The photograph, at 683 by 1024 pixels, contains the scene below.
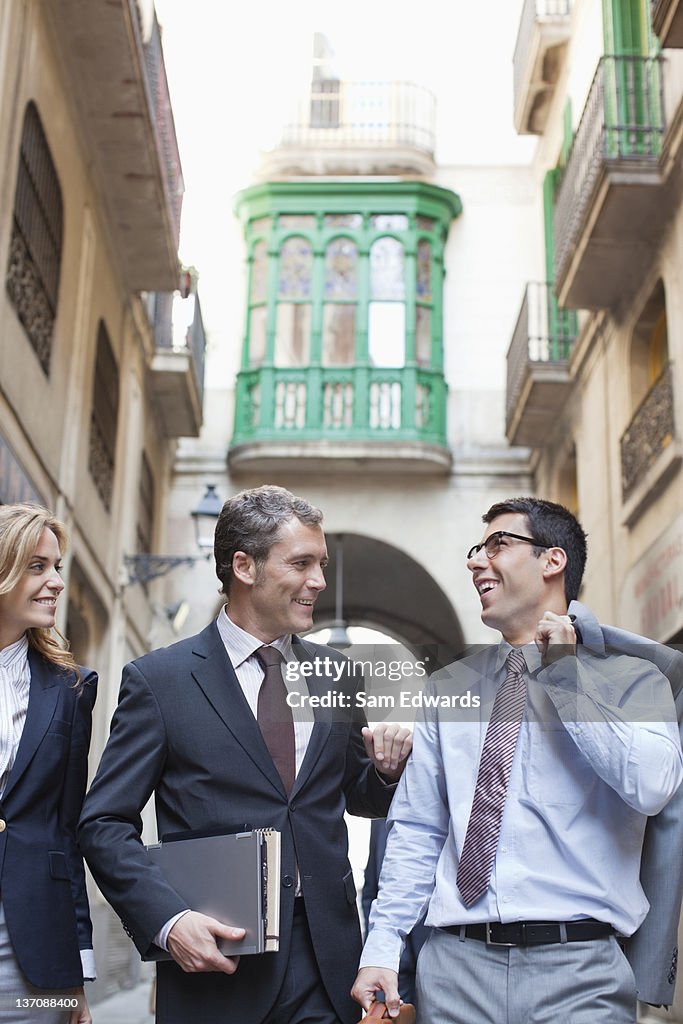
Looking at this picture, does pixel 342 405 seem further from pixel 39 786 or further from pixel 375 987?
pixel 375 987

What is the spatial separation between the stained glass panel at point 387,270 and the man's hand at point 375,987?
13.6 m

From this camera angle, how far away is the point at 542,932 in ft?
9.61

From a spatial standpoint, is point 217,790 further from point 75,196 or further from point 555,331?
point 555,331

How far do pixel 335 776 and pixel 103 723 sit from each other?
939cm

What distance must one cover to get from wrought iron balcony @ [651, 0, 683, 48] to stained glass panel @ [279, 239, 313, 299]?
29.0 ft

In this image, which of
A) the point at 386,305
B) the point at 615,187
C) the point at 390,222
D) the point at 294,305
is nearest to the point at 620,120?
the point at 615,187

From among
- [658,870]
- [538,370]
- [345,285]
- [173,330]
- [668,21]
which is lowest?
[658,870]

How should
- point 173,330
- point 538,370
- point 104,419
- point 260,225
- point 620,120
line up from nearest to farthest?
point 620,120, point 104,419, point 538,370, point 173,330, point 260,225

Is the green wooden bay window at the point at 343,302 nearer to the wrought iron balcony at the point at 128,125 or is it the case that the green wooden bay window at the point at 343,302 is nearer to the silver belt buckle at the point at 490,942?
the wrought iron balcony at the point at 128,125

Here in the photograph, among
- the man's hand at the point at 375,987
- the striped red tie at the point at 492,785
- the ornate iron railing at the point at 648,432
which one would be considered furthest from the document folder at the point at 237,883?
the ornate iron railing at the point at 648,432

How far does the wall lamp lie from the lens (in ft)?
37.4

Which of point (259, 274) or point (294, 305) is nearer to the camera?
point (294, 305)

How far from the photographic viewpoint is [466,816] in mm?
3131

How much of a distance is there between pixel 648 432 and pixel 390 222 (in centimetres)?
Answer: 677
